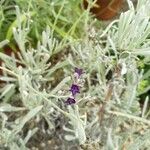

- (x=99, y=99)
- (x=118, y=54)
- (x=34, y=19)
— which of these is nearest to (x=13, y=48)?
(x=34, y=19)

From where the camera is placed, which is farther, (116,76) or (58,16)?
(58,16)

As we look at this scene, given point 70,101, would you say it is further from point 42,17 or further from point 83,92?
point 42,17

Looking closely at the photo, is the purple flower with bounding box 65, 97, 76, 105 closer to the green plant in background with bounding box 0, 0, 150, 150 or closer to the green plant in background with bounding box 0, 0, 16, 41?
the green plant in background with bounding box 0, 0, 150, 150

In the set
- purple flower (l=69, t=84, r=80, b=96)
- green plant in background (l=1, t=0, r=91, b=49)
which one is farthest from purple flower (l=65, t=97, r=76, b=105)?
green plant in background (l=1, t=0, r=91, b=49)

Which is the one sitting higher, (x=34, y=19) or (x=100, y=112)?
(x=34, y=19)

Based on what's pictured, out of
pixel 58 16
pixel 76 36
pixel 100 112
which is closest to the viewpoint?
pixel 100 112

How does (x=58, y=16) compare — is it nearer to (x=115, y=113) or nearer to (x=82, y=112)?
(x=82, y=112)

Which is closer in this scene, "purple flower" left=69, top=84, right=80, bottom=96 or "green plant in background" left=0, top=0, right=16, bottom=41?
"purple flower" left=69, top=84, right=80, bottom=96

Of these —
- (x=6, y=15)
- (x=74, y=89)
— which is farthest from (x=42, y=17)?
(x=74, y=89)

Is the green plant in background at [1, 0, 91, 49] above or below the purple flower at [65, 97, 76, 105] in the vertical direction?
above
